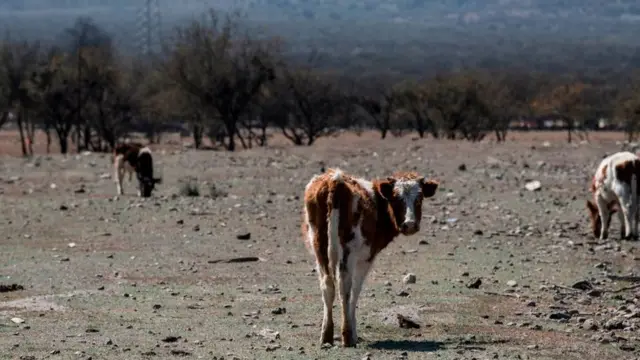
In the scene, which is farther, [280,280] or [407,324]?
[280,280]

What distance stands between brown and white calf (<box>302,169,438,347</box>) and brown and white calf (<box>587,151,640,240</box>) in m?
10.4

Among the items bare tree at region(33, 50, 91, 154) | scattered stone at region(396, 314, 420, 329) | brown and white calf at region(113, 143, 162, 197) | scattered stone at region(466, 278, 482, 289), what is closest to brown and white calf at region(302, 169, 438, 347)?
scattered stone at region(396, 314, 420, 329)

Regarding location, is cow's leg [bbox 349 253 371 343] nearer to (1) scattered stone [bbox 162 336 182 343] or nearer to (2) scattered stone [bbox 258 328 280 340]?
(2) scattered stone [bbox 258 328 280 340]

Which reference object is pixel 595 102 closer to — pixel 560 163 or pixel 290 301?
pixel 560 163

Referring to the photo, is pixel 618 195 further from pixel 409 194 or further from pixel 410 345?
pixel 410 345

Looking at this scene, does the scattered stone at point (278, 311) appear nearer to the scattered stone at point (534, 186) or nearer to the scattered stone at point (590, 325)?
the scattered stone at point (590, 325)

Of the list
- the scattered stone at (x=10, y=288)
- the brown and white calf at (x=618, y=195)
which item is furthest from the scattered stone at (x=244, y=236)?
the scattered stone at (x=10, y=288)

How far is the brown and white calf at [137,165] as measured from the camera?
31.2m

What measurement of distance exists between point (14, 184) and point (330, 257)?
26.6 m

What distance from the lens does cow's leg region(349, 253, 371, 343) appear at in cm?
1153

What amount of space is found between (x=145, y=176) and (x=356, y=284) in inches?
792

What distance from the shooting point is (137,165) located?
31.8 meters

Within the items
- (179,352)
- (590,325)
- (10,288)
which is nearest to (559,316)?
(590,325)

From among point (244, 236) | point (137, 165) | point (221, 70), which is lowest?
point (137, 165)
